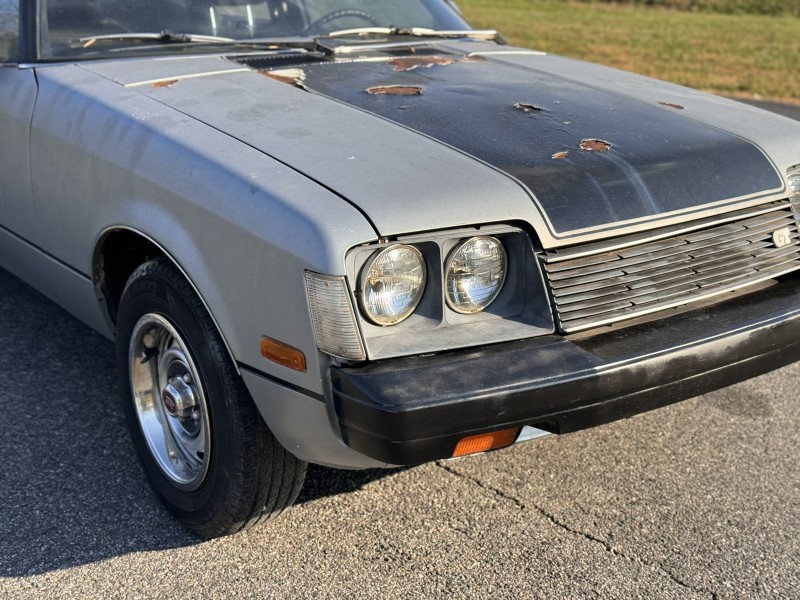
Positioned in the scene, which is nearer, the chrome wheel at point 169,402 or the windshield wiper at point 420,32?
the chrome wheel at point 169,402

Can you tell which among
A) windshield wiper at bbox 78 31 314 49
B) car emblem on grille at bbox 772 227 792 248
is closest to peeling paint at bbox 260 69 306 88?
windshield wiper at bbox 78 31 314 49

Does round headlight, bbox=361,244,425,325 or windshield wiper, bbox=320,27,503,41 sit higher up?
windshield wiper, bbox=320,27,503,41

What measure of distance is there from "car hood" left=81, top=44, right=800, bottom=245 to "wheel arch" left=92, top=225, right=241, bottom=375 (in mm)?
454

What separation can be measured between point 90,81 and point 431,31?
5.29 feet

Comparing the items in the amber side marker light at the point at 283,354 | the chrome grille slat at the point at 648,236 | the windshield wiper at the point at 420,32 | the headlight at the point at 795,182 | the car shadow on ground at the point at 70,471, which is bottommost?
the car shadow on ground at the point at 70,471

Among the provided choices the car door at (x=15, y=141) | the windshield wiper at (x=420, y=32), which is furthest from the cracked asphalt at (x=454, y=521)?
the windshield wiper at (x=420, y=32)

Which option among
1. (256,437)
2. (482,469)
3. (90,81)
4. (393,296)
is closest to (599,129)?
(393,296)

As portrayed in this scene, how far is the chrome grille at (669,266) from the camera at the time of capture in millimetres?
2568

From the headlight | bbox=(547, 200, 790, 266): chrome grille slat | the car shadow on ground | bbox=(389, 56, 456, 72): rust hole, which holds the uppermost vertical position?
bbox=(389, 56, 456, 72): rust hole

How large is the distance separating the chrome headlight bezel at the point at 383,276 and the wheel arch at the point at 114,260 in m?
0.87

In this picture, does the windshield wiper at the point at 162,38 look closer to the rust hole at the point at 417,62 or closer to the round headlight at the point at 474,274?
the rust hole at the point at 417,62

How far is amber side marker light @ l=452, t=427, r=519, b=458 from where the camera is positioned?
240 cm

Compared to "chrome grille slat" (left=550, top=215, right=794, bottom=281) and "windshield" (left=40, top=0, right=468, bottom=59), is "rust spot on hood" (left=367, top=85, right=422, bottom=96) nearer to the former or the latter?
"windshield" (left=40, top=0, right=468, bottom=59)

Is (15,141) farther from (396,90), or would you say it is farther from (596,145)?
(596,145)
